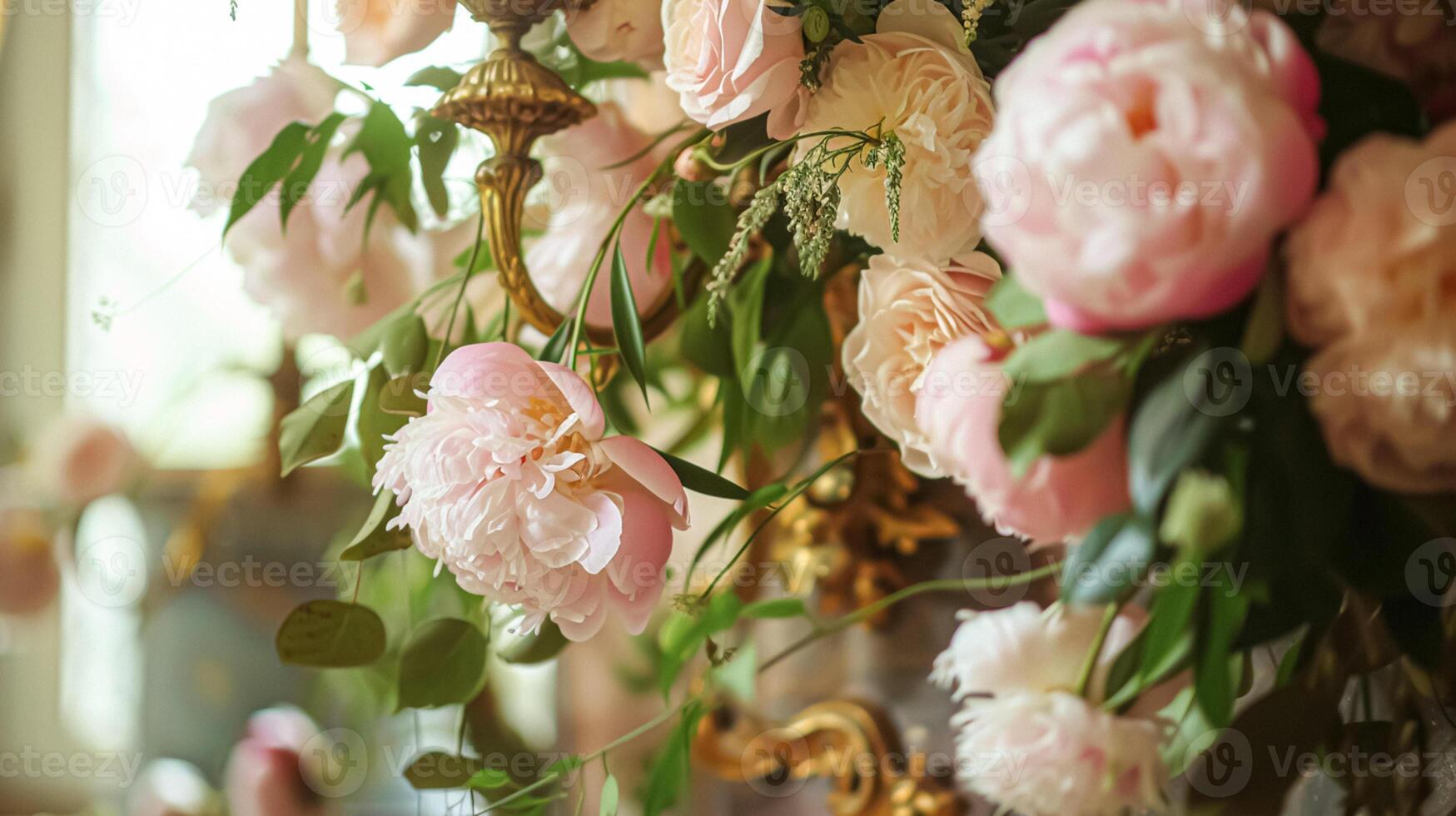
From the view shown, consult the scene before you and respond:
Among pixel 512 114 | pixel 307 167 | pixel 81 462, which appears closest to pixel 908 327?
pixel 512 114

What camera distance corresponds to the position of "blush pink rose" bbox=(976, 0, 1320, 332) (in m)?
0.17

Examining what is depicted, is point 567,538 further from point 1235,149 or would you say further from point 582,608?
point 1235,149

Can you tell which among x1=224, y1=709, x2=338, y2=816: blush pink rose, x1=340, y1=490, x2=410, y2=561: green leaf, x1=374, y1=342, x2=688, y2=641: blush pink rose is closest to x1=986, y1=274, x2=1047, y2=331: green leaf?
x1=374, y1=342, x2=688, y2=641: blush pink rose

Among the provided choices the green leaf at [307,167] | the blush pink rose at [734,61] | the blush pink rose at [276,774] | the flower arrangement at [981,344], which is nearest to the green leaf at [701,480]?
the flower arrangement at [981,344]

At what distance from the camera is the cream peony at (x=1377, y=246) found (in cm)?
17

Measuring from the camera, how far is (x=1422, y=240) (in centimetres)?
17

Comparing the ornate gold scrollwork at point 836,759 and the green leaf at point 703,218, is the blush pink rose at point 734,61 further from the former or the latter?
the ornate gold scrollwork at point 836,759

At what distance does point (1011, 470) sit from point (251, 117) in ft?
1.24

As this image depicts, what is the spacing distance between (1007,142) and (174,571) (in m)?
0.66

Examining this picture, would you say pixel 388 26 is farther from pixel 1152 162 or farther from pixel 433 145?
pixel 1152 162

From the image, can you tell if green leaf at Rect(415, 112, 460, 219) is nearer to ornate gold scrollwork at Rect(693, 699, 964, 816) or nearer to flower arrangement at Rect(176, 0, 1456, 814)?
flower arrangement at Rect(176, 0, 1456, 814)

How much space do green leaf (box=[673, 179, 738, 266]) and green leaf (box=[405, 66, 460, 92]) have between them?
0.11 m

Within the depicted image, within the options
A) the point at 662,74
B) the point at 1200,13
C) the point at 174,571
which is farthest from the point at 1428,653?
the point at 174,571

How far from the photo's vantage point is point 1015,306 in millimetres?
215
